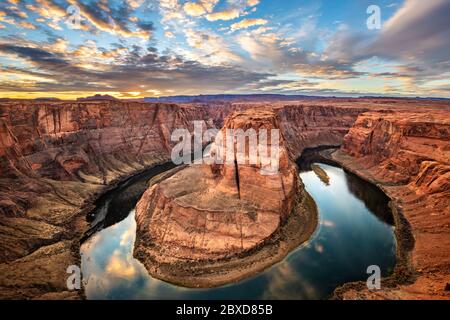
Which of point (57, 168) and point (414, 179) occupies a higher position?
point (57, 168)

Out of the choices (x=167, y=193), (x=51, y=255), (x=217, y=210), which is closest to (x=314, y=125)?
(x=167, y=193)

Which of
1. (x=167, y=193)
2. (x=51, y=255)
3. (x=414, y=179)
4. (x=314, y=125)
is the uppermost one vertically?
(x=314, y=125)

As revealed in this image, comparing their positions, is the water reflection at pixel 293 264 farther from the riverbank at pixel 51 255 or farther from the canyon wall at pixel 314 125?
→ the canyon wall at pixel 314 125

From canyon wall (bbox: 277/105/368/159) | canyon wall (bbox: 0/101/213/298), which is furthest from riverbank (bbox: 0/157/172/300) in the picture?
canyon wall (bbox: 277/105/368/159)

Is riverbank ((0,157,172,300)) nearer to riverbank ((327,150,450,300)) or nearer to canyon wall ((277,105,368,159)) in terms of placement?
riverbank ((327,150,450,300))

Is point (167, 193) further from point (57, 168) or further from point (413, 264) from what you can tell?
point (413, 264)

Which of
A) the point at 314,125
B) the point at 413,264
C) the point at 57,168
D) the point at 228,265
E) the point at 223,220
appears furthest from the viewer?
the point at 314,125

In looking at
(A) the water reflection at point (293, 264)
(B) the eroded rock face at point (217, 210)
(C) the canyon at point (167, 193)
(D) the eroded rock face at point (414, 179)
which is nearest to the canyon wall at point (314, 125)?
(D) the eroded rock face at point (414, 179)
